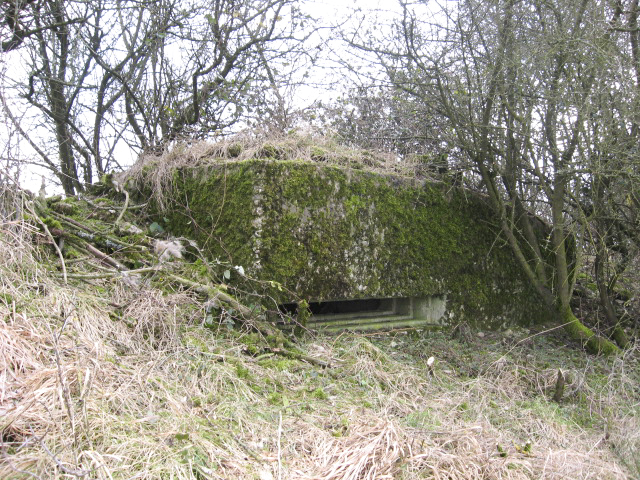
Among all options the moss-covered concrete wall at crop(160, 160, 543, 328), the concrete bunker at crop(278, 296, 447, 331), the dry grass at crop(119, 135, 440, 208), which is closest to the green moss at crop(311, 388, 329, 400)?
the moss-covered concrete wall at crop(160, 160, 543, 328)

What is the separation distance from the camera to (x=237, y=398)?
8.55ft

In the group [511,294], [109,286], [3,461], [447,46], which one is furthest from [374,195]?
[3,461]

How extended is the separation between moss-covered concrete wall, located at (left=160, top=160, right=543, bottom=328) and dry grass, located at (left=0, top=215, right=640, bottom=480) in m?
0.61

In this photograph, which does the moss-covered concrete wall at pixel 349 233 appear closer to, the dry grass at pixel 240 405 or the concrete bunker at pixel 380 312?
the concrete bunker at pixel 380 312

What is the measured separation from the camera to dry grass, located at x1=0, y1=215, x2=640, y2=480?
1966 millimetres

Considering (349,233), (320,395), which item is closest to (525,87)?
(349,233)

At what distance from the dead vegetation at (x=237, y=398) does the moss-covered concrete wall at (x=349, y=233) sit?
46 centimetres

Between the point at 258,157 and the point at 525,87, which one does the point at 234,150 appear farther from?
the point at 525,87

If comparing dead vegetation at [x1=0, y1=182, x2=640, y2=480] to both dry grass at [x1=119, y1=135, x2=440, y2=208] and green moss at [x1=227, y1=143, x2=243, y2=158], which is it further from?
green moss at [x1=227, y1=143, x2=243, y2=158]

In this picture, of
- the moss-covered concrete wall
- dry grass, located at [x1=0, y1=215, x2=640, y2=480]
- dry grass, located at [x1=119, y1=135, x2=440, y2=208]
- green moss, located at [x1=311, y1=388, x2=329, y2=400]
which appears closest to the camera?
dry grass, located at [x1=0, y1=215, x2=640, y2=480]

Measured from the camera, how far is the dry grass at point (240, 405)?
1.97m

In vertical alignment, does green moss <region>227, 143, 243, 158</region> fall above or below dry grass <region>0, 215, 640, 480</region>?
above

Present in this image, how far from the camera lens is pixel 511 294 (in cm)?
512

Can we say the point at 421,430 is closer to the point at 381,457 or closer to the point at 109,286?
the point at 381,457
